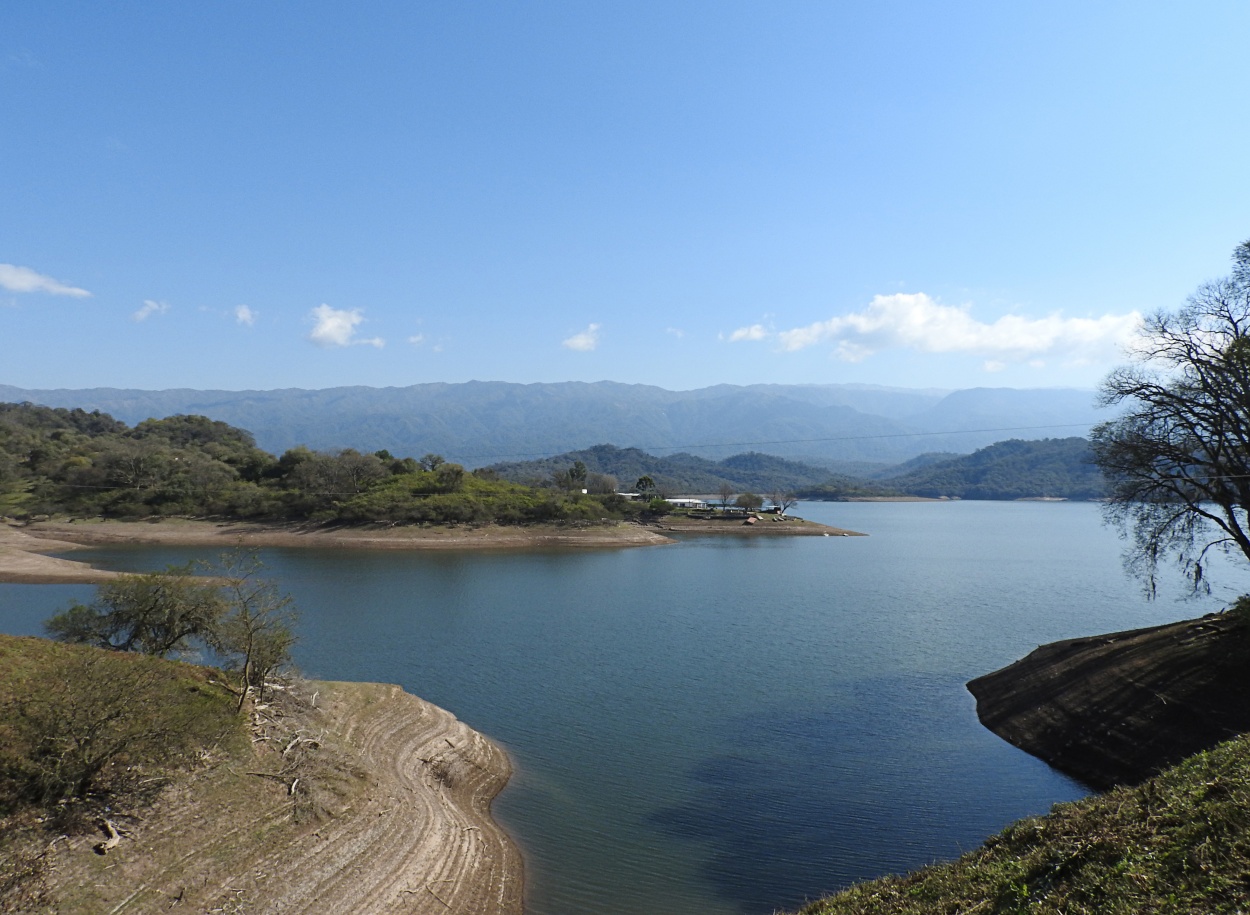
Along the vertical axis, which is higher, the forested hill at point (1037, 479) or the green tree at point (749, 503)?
the forested hill at point (1037, 479)

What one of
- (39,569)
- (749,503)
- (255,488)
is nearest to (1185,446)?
(39,569)

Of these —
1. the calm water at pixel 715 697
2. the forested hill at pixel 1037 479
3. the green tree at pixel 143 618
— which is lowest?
the calm water at pixel 715 697

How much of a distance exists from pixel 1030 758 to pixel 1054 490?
184496 millimetres

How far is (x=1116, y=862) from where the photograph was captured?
654cm

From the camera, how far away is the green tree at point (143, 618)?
17.6 metres

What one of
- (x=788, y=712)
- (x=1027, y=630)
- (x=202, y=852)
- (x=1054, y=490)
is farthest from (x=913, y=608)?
(x=1054, y=490)

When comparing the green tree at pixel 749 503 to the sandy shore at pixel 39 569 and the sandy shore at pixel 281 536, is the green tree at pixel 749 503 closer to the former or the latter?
the sandy shore at pixel 281 536

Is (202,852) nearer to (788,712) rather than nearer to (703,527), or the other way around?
(788,712)

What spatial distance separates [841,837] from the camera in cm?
1367

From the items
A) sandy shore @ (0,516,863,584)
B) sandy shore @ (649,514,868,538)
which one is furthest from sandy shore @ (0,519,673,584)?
sandy shore @ (649,514,868,538)

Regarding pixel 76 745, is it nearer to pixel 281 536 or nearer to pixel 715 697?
pixel 715 697

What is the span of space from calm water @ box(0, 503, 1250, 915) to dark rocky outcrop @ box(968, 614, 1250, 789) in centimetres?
92

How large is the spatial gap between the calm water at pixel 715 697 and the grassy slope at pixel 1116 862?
4380 millimetres

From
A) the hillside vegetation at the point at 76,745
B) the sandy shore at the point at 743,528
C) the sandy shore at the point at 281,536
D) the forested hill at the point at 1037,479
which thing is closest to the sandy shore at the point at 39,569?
the sandy shore at the point at 281,536
